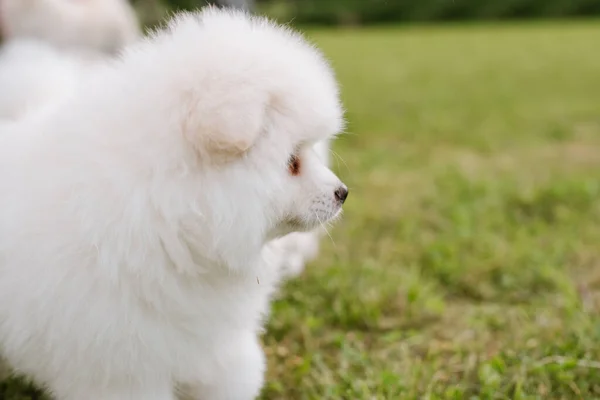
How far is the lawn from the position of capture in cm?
226

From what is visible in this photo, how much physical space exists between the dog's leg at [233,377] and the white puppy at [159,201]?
0.37ft

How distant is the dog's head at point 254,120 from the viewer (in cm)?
153

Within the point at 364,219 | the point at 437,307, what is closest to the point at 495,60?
the point at 364,219

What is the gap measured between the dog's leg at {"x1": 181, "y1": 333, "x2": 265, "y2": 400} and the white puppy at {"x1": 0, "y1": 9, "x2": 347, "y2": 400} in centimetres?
11

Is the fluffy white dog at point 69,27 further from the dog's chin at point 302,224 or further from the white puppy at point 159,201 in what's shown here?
the dog's chin at point 302,224

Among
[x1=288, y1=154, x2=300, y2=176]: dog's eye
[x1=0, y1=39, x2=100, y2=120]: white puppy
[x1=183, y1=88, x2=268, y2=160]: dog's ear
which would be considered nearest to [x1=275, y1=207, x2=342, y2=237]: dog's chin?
[x1=288, y1=154, x2=300, y2=176]: dog's eye

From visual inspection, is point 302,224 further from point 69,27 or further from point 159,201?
point 69,27

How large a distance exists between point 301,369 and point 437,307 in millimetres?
745

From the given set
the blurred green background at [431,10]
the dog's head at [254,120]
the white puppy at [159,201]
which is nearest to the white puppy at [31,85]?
the white puppy at [159,201]

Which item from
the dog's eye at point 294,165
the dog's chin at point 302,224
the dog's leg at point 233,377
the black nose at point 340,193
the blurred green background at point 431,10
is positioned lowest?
the blurred green background at point 431,10

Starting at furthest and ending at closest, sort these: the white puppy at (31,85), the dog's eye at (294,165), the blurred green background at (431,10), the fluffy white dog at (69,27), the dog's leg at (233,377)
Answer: the blurred green background at (431,10) → the fluffy white dog at (69,27) → the white puppy at (31,85) → the dog's leg at (233,377) → the dog's eye at (294,165)

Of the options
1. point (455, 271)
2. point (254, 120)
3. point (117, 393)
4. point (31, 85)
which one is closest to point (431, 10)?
point (455, 271)

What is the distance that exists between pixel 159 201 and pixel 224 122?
0.25 metres

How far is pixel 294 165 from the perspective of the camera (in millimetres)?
1697
